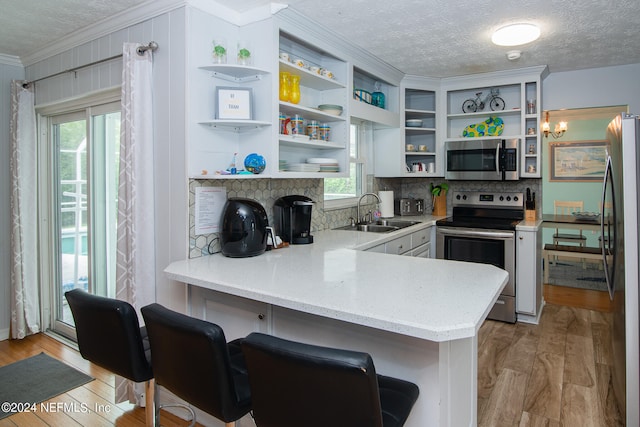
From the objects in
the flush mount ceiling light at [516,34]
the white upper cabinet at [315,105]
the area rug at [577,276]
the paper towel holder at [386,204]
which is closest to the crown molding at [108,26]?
the white upper cabinet at [315,105]

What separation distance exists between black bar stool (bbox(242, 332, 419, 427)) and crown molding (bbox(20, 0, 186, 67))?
1948 mm

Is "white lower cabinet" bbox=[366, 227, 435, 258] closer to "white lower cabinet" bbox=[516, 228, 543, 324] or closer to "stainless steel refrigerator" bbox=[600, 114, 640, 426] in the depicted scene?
"white lower cabinet" bbox=[516, 228, 543, 324]

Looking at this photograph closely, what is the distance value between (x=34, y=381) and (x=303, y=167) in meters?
2.26

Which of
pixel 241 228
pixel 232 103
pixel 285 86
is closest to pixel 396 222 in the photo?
pixel 285 86

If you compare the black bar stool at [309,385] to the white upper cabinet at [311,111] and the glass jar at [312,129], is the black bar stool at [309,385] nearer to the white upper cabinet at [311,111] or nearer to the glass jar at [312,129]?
the white upper cabinet at [311,111]

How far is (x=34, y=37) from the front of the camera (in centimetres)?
287

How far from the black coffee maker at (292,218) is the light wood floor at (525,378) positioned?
1.24 m

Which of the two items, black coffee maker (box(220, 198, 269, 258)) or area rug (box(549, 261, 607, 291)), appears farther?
area rug (box(549, 261, 607, 291))

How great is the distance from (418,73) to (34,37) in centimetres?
319

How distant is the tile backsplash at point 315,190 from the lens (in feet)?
7.61

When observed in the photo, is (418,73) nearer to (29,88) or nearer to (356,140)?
(356,140)

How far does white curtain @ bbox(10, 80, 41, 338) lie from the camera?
3.25m

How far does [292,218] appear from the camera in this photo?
107 inches

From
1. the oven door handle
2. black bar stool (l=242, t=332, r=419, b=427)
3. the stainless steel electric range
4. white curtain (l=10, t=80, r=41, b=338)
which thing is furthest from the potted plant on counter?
white curtain (l=10, t=80, r=41, b=338)
